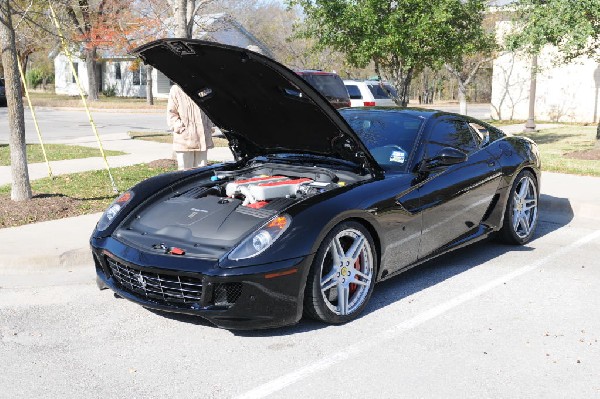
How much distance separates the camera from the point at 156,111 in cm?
3547

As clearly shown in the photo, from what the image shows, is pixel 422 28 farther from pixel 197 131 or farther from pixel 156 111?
pixel 156 111

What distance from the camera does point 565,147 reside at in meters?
16.5

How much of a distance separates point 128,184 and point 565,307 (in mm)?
6870

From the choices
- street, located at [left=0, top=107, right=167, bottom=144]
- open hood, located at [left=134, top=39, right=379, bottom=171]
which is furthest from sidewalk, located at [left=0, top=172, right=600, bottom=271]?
street, located at [left=0, top=107, right=167, bottom=144]

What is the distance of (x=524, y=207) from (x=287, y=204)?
3135mm

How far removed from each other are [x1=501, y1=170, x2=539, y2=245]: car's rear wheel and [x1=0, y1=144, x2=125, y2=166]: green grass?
9629 mm

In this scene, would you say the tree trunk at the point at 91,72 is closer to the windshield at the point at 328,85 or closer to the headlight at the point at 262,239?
the windshield at the point at 328,85

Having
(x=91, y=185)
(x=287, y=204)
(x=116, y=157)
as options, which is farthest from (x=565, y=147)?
(x=287, y=204)

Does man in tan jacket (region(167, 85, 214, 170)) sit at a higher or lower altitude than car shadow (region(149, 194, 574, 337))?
higher

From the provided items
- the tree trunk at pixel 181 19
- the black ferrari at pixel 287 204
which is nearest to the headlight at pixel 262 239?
the black ferrari at pixel 287 204

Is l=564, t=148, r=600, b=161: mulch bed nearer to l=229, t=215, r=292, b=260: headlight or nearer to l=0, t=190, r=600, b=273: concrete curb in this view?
l=0, t=190, r=600, b=273: concrete curb

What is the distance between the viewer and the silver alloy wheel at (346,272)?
4.77 metres

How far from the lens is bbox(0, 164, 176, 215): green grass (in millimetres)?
8898

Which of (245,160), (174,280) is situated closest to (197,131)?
Answer: (245,160)
